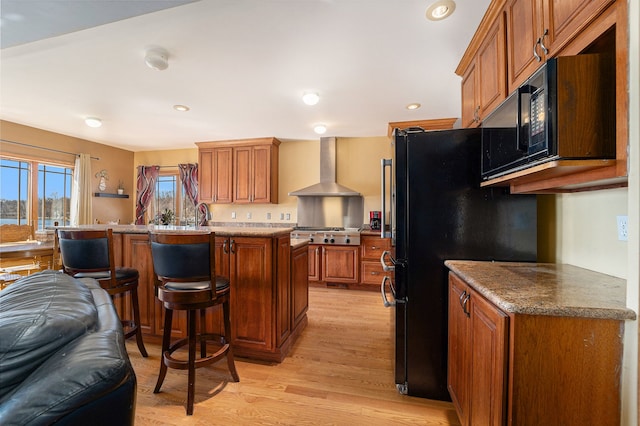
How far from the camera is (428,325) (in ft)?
5.55

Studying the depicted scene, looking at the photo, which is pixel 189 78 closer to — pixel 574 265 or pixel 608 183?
pixel 608 183

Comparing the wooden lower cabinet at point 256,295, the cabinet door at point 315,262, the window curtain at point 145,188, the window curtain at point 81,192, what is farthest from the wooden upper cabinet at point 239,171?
the wooden lower cabinet at point 256,295

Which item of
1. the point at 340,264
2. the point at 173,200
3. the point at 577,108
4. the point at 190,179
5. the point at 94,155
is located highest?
the point at 94,155

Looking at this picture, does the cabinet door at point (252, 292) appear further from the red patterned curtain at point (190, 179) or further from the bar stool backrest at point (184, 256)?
the red patterned curtain at point (190, 179)

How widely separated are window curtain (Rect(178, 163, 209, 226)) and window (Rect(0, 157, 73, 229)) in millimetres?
1785

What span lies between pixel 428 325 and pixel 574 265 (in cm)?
88

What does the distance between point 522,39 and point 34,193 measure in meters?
6.25

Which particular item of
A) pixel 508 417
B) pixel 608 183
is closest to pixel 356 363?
pixel 508 417

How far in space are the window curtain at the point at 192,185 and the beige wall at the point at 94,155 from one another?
1.32 m

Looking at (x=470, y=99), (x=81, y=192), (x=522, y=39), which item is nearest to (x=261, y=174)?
(x=81, y=192)

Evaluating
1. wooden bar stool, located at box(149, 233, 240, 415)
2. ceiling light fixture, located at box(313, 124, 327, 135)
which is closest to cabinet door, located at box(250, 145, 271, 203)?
ceiling light fixture, located at box(313, 124, 327, 135)

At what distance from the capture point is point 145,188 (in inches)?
219

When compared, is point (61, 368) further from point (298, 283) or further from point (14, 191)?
point (14, 191)

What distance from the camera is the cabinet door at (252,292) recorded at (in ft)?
6.88
